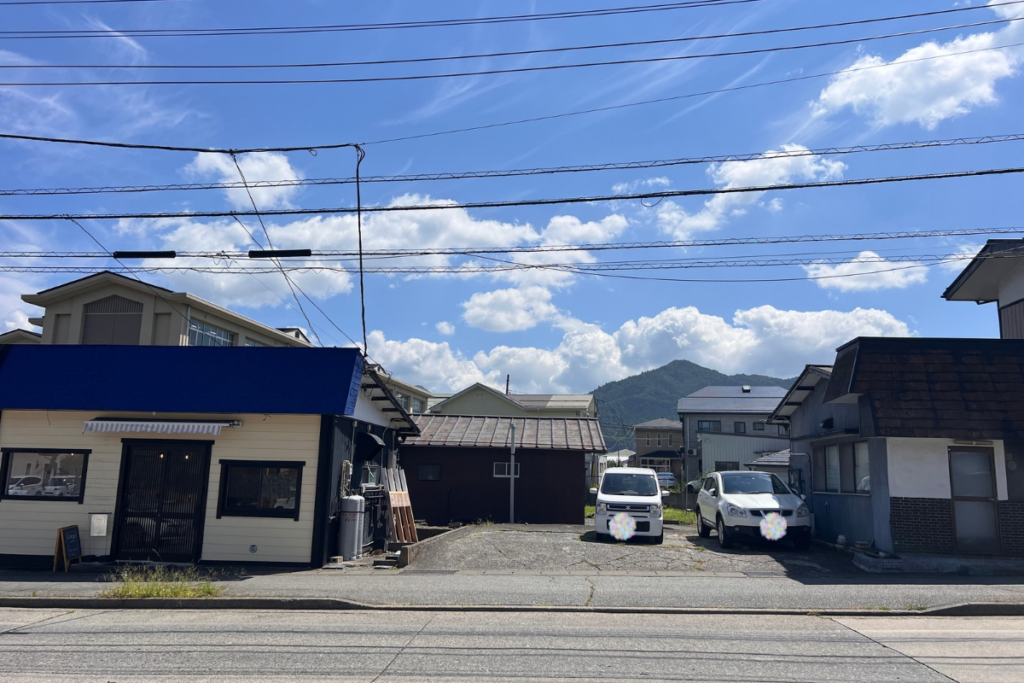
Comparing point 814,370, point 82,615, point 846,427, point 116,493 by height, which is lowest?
point 82,615

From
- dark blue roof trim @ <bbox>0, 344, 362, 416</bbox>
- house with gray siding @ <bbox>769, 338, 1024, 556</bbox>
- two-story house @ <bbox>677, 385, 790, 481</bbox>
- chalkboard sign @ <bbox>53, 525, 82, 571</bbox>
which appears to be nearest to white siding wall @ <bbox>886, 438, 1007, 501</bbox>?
house with gray siding @ <bbox>769, 338, 1024, 556</bbox>

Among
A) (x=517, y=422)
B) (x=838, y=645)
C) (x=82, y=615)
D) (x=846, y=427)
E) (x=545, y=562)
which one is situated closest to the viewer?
(x=838, y=645)

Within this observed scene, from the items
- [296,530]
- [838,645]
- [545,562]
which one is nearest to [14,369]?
[296,530]

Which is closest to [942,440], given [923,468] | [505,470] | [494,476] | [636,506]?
[923,468]

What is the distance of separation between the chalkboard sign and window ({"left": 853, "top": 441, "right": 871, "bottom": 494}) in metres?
16.5

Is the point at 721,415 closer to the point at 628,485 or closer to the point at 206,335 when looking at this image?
the point at 628,485

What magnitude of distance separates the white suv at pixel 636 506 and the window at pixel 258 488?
737cm

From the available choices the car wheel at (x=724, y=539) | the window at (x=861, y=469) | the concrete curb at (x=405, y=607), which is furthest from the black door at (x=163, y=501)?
the window at (x=861, y=469)

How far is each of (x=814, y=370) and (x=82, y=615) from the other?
16790mm

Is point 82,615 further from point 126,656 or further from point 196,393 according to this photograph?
point 196,393

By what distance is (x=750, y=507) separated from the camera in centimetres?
1669

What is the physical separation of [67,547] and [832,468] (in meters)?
17.5

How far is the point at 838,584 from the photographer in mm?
12180

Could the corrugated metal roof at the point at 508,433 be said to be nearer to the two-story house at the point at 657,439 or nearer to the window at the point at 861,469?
the window at the point at 861,469
